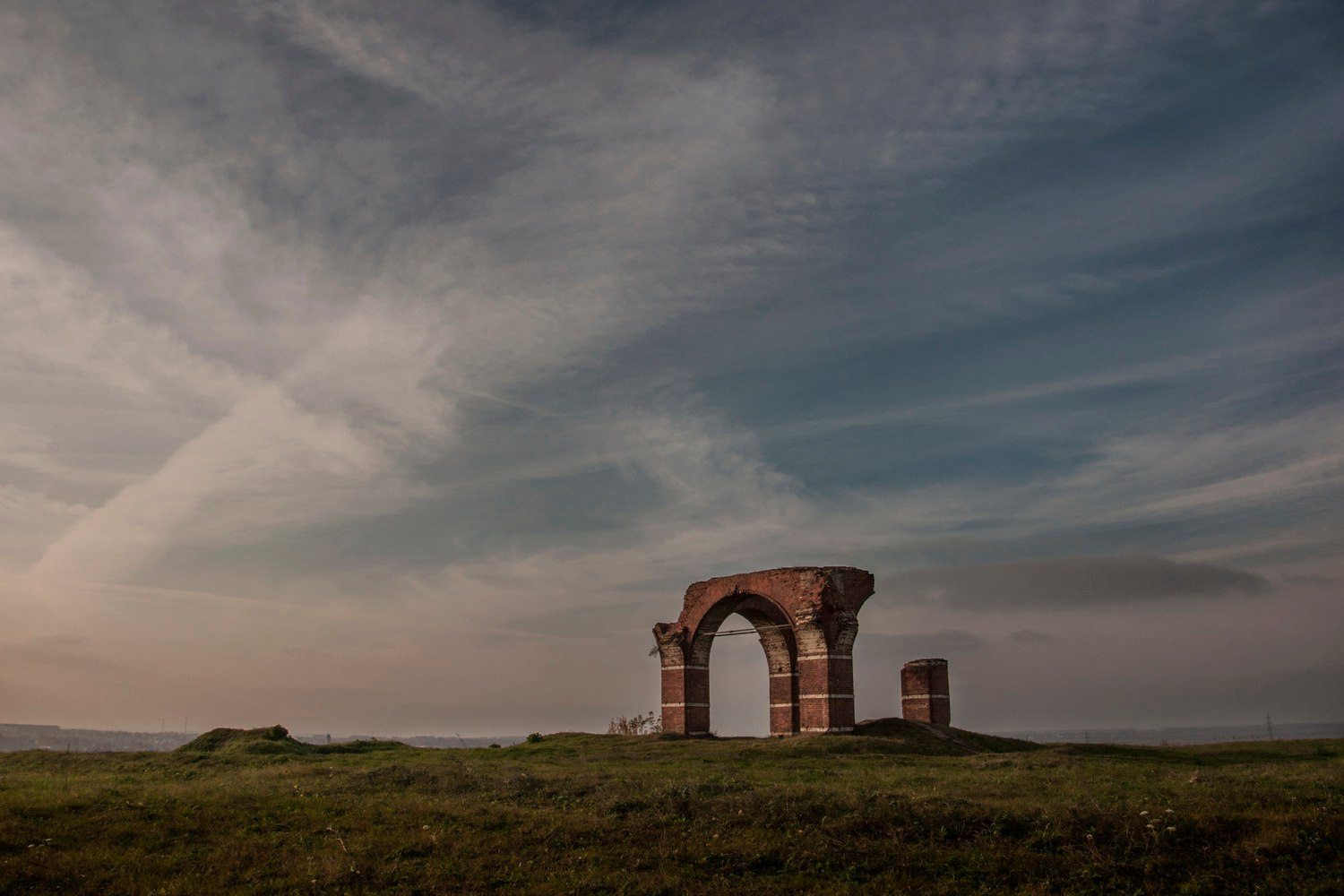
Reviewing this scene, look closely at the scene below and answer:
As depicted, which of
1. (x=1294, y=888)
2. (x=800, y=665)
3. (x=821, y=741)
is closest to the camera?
(x=1294, y=888)

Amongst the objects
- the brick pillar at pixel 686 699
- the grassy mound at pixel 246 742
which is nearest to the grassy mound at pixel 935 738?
the brick pillar at pixel 686 699

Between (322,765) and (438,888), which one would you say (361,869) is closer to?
(438,888)

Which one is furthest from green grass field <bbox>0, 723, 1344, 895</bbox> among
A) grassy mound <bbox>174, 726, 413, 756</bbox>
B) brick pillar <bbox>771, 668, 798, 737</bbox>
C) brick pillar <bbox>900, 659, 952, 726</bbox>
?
brick pillar <bbox>900, 659, 952, 726</bbox>

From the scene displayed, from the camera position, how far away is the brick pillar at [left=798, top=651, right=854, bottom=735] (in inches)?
1224

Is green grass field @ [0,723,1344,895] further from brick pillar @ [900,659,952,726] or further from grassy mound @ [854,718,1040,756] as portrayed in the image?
brick pillar @ [900,659,952,726]

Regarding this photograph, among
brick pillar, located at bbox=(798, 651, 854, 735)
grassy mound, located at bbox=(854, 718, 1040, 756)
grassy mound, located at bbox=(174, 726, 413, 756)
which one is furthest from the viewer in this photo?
brick pillar, located at bbox=(798, 651, 854, 735)

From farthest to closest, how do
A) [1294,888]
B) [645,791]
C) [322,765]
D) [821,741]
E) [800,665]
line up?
[800,665] → [821,741] → [322,765] → [645,791] → [1294,888]

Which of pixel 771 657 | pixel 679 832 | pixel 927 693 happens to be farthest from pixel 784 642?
pixel 679 832

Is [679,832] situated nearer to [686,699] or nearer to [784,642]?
[686,699]

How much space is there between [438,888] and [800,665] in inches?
841

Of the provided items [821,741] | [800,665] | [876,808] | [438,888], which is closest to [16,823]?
[438,888]

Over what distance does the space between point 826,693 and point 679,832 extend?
17903 mm

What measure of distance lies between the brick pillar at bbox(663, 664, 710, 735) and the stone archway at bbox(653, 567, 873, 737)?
1.3 inches

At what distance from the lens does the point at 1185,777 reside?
1900 centimetres
